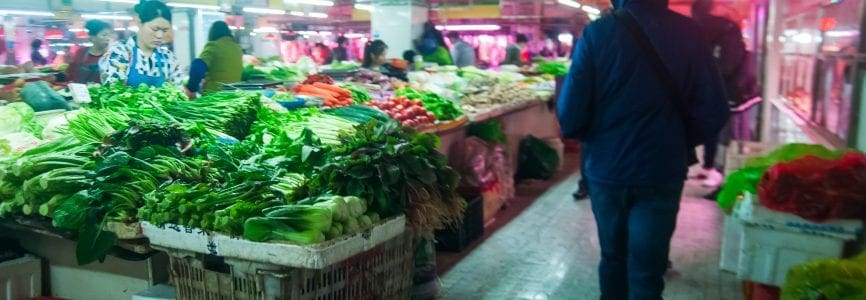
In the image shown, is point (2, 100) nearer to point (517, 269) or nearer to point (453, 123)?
point (453, 123)

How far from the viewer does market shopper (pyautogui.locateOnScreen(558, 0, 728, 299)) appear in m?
2.93

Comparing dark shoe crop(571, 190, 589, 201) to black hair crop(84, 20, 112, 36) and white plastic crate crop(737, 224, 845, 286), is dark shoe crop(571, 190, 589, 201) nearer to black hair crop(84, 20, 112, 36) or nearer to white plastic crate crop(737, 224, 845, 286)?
white plastic crate crop(737, 224, 845, 286)

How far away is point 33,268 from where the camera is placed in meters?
3.67

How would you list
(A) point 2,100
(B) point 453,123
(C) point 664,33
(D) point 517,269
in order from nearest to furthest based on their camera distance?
(C) point 664,33 → (D) point 517,269 → (A) point 2,100 → (B) point 453,123

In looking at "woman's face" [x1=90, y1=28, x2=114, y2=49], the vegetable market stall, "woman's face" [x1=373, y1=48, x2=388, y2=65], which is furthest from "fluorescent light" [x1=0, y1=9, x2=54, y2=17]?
the vegetable market stall

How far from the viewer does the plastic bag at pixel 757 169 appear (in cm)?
372

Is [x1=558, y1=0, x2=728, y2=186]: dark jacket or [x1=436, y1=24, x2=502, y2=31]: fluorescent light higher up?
[x1=436, y1=24, x2=502, y2=31]: fluorescent light

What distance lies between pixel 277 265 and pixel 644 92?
64.5 inches

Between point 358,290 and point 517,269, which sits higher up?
point 358,290

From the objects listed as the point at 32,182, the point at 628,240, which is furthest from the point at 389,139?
the point at 32,182

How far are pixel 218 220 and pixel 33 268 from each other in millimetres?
1647

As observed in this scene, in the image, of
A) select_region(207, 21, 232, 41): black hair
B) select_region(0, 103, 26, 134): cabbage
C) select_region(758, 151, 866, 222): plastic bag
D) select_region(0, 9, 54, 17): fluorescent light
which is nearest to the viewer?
select_region(758, 151, 866, 222): plastic bag

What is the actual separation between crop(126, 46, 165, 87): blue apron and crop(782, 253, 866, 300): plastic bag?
4467 mm

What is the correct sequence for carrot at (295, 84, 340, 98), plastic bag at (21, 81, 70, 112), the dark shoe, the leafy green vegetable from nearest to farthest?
plastic bag at (21, 81, 70, 112)
carrot at (295, 84, 340, 98)
the leafy green vegetable
the dark shoe
